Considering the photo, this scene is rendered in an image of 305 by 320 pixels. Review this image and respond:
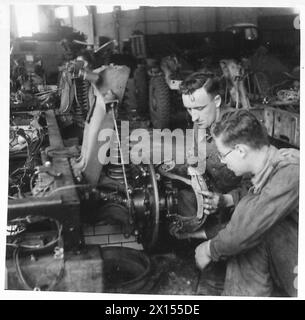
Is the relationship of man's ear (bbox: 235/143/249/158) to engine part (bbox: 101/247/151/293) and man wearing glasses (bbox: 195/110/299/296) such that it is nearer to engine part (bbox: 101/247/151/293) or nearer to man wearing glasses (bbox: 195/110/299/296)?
man wearing glasses (bbox: 195/110/299/296)

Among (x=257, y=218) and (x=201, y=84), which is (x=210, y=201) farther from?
(x=201, y=84)

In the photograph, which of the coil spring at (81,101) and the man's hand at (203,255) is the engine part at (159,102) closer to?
the coil spring at (81,101)

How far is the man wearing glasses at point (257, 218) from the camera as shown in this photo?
639 millimetres

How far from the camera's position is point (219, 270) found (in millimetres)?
688

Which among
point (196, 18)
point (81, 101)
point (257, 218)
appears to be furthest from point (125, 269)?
point (196, 18)

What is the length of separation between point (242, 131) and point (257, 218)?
152 mm

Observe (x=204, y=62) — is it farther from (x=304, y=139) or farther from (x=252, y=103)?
(x=304, y=139)

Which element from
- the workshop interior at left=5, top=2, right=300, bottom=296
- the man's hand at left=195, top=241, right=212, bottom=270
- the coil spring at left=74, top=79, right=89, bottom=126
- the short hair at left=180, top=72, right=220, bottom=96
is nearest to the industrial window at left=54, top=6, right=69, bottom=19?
the workshop interior at left=5, top=2, right=300, bottom=296

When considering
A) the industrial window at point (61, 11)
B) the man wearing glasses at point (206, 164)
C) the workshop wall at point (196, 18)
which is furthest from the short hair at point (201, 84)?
the industrial window at point (61, 11)

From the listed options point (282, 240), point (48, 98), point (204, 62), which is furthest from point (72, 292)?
point (204, 62)

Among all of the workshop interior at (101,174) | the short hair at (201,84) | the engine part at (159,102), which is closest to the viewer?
the workshop interior at (101,174)

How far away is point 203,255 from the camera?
681 mm

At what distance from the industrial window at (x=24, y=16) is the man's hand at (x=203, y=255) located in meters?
0.54
